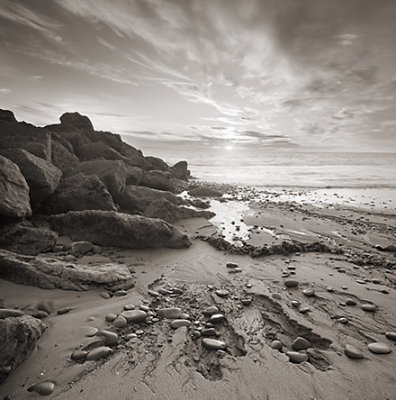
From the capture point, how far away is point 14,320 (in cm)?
240

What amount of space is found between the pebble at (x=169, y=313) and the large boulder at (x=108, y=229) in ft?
8.05

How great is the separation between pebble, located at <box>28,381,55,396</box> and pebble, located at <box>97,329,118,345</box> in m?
0.67

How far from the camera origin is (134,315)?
329cm

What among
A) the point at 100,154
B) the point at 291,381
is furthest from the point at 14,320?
the point at 100,154

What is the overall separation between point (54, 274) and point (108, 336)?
1593 mm

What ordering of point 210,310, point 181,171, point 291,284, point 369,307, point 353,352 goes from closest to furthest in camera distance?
point 353,352 < point 210,310 < point 369,307 < point 291,284 < point 181,171

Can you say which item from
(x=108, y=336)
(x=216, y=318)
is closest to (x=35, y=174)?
(x=108, y=336)

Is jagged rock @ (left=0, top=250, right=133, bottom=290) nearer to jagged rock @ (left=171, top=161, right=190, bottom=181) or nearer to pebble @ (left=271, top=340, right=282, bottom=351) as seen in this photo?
pebble @ (left=271, top=340, right=282, bottom=351)

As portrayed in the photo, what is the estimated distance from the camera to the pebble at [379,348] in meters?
2.80

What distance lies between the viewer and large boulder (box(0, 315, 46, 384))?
220 centimetres

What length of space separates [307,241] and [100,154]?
9.30 meters

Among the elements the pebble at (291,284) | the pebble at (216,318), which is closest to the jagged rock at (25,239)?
the pebble at (216,318)

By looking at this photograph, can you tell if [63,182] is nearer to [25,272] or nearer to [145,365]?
[25,272]

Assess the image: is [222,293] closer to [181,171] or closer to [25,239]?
[25,239]
